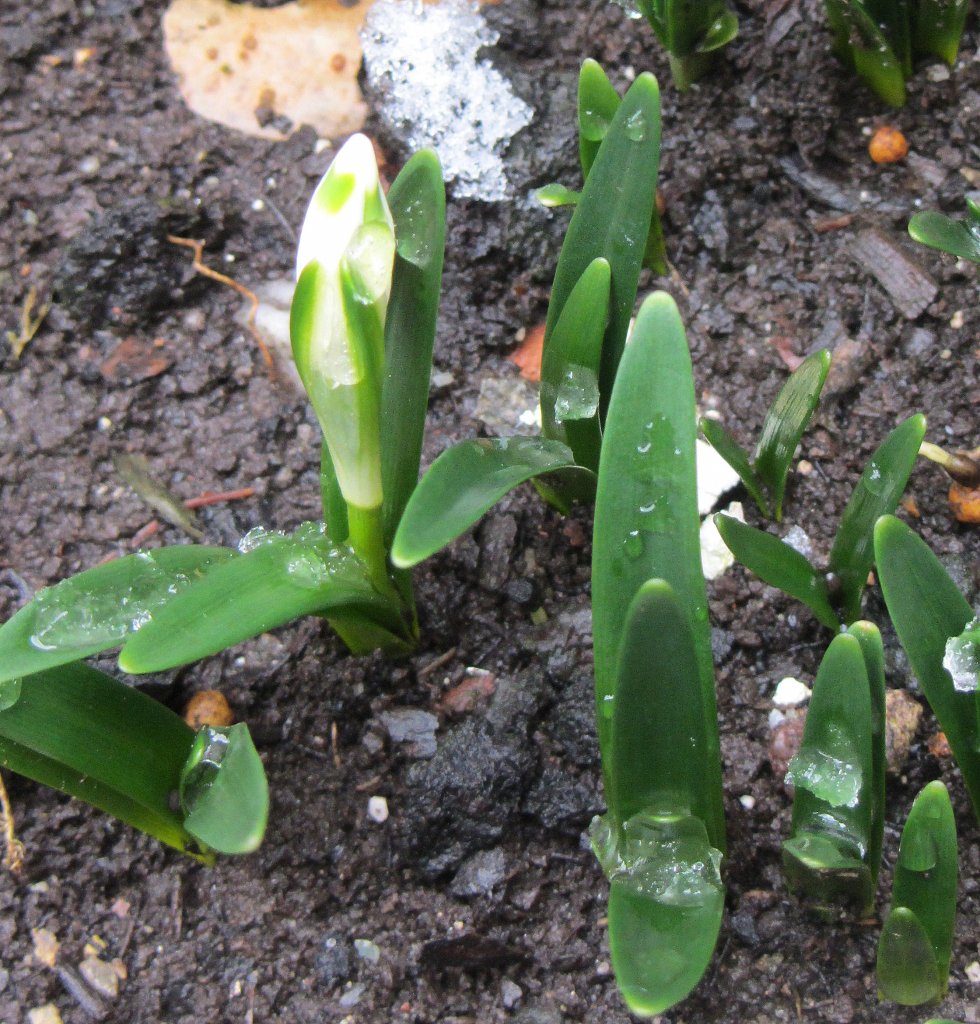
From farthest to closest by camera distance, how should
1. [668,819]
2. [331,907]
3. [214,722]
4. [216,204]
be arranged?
[216,204], [214,722], [331,907], [668,819]

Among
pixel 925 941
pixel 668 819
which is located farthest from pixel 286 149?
pixel 925 941

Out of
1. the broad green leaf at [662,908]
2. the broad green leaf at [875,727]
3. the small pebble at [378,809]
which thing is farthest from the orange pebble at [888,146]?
the small pebble at [378,809]

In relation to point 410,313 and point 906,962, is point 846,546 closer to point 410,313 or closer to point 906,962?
point 906,962

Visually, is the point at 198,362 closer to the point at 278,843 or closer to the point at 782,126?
the point at 278,843

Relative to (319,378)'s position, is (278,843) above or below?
below

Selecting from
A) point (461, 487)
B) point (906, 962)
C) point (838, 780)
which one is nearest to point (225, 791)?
point (461, 487)

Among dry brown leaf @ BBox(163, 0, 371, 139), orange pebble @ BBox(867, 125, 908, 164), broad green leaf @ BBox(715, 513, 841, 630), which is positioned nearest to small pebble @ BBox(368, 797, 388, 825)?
broad green leaf @ BBox(715, 513, 841, 630)
